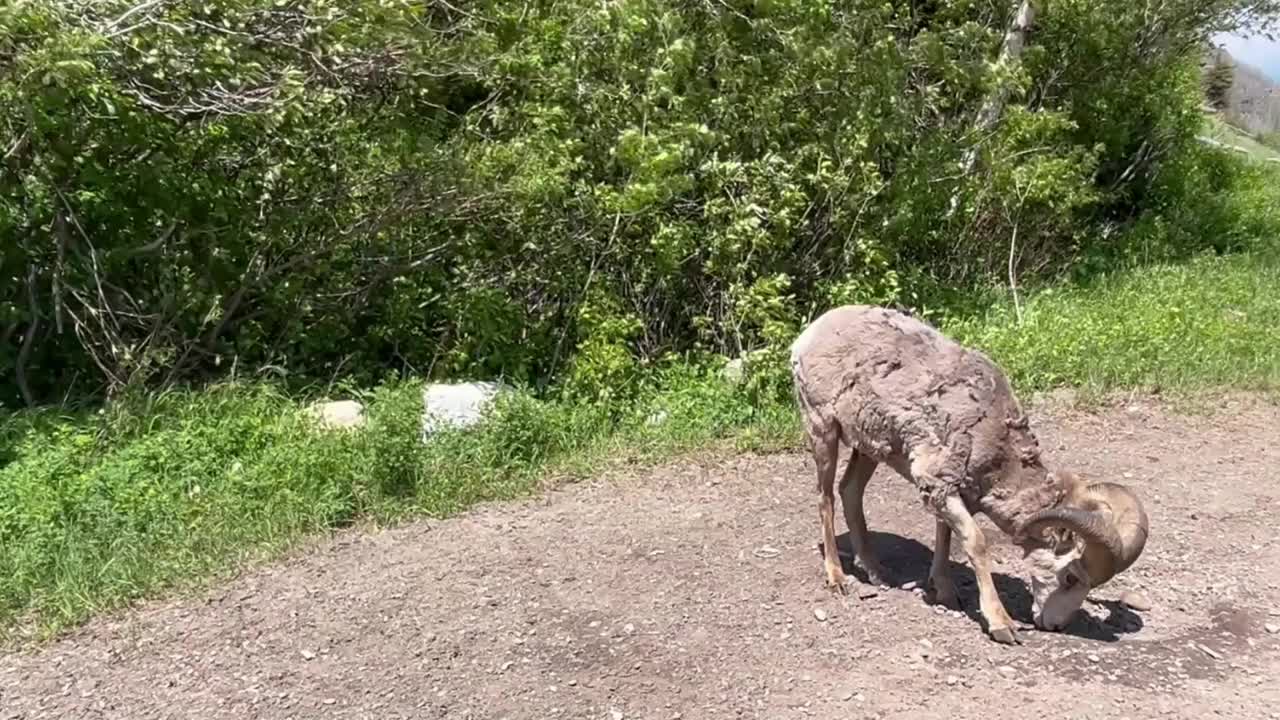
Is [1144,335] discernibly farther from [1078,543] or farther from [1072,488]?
[1078,543]

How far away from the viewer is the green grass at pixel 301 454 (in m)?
6.16

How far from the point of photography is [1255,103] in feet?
100

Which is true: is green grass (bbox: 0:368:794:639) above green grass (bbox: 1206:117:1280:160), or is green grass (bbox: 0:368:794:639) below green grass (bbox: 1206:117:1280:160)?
below

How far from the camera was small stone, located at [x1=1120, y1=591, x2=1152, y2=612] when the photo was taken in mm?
5405

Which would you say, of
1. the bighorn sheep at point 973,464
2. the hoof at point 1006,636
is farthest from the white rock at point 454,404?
the hoof at point 1006,636

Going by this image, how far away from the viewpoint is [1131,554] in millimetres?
4773

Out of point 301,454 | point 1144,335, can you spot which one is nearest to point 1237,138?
point 1144,335

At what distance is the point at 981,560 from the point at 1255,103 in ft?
102

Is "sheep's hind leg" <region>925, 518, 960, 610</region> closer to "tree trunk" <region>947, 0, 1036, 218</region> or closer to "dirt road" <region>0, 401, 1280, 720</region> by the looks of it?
"dirt road" <region>0, 401, 1280, 720</region>

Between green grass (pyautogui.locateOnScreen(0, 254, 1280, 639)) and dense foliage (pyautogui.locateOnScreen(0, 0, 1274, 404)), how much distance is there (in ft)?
2.28

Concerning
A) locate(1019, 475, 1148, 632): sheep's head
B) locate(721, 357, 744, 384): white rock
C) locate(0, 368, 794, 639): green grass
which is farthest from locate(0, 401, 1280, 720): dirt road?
locate(721, 357, 744, 384): white rock

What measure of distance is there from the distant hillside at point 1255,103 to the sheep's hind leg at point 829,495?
2839 cm

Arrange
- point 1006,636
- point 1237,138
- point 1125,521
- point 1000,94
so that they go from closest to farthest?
point 1125,521
point 1006,636
point 1000,94
point 1237,138

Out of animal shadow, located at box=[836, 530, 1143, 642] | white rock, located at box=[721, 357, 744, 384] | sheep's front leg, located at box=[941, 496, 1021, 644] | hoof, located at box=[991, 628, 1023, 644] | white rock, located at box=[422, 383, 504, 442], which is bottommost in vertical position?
white rock, located at box=[422, 383, 504, 442]
